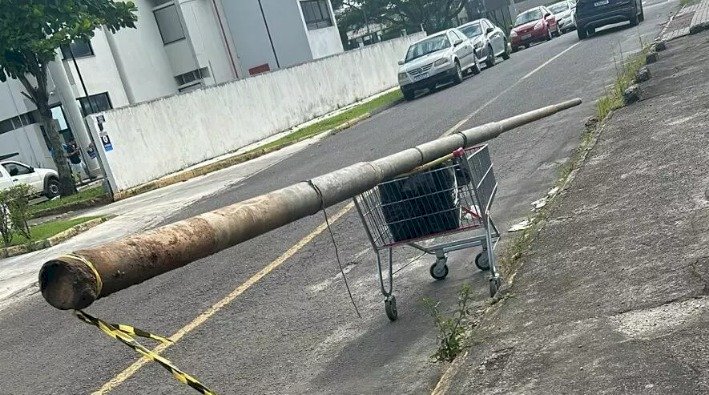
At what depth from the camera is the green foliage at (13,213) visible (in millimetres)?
17688

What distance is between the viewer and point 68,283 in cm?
272

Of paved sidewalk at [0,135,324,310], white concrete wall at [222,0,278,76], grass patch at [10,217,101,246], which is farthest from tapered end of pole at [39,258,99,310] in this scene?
white concrete wall at [222,0,278,76]

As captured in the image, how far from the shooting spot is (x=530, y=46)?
148ft

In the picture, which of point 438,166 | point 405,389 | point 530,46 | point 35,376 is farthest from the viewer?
point 530,46

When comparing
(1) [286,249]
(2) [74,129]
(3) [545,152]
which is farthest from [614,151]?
(2) [74,129]

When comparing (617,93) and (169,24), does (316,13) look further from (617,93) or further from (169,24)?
(617,93)

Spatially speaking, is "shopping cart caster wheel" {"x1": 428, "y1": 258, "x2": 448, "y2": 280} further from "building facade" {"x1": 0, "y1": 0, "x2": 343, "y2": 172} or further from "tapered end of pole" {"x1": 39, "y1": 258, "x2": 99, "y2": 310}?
"building facade" {"x1": 0, "y1": 0, "x2": 343, "y2": 172}

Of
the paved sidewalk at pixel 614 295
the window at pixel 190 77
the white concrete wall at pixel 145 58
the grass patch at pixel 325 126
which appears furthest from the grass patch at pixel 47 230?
the window at pixel 190 77

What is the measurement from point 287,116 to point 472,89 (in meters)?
8.23

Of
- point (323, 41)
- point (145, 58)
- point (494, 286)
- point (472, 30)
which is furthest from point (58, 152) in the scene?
point (323, 41)

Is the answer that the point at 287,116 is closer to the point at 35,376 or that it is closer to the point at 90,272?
the point at 35,376

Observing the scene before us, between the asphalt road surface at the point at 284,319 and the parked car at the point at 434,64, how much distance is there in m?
15.9

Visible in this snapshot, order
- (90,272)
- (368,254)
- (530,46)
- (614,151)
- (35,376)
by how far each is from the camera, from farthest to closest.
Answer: (530,46) → (614,151) → (368,254) → (35,376) → (90,272)

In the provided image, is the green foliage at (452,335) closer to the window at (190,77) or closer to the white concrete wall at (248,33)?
the window at (190,77)
